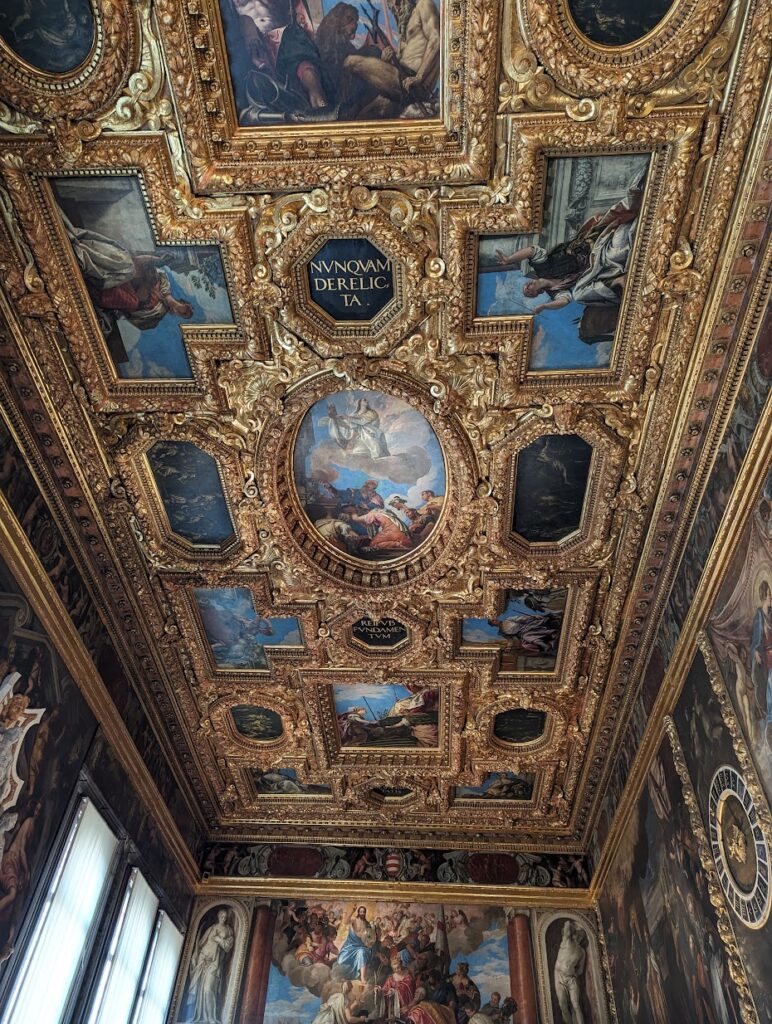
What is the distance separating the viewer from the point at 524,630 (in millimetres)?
11250

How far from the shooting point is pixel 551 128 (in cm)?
633

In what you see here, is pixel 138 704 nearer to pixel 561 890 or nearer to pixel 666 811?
pixel 666 811

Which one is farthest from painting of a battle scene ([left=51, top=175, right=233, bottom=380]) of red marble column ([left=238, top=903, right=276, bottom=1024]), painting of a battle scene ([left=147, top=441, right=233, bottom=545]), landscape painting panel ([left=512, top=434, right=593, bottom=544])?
red marble column ([left=238, top=903, right=276, bottom=1024])

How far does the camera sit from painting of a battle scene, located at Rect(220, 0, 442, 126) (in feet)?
19.2

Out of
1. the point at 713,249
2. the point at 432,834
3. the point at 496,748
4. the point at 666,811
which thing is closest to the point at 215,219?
the point at 713,249

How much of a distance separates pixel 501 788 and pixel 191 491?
30.0ft

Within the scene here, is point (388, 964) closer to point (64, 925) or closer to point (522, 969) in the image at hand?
point (522, 969)

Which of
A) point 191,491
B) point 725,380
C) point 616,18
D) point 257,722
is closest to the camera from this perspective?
point 616,18

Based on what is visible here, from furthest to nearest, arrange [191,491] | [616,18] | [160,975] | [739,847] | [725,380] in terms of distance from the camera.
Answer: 1. [160,975]
2. [191,491]
3. [739,847]
4. [725,380]
5. [616,18]

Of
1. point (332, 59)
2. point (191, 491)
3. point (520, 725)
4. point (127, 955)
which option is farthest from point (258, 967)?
point (332, 59)

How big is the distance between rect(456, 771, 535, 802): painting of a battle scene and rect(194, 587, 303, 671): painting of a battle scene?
211 inches

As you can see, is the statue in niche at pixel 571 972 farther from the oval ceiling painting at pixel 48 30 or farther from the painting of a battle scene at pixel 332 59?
the oval ceiling painting at pixel 48 30

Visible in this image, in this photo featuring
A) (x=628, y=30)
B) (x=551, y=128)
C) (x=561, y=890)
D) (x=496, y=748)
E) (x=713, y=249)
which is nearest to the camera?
(x=628, y=30)

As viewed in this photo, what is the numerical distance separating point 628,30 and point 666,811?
9.23 meters
